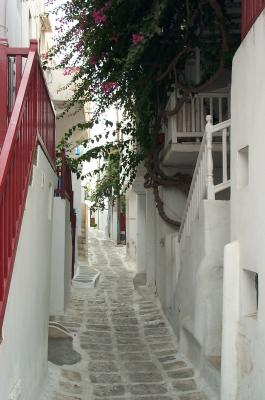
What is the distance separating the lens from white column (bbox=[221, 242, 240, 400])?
4.83m

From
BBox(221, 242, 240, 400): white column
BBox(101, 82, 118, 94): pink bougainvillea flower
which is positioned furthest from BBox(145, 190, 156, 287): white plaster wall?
BBox(221, 242, 240, 400): white column

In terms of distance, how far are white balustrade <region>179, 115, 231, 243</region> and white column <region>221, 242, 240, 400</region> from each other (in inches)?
47.8

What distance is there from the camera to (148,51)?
27.2 feet

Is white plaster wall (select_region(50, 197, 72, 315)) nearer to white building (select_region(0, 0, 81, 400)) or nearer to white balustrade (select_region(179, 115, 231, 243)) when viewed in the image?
white balustrade (select_region(179, 115, 231, 243))

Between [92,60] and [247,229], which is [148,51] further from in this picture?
[247,229]

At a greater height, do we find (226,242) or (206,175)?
(206,175)

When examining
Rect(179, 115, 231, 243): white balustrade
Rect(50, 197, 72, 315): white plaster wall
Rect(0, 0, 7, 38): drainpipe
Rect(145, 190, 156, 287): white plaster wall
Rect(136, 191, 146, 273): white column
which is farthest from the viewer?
Rect(136, 191, 146, 273): white column

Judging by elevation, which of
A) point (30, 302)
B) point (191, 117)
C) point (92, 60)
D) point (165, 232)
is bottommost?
point (30, 302)

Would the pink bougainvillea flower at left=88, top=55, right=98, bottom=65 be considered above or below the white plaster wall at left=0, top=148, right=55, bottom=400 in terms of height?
above

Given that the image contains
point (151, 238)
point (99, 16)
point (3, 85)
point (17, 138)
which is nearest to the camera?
point (17, 138)

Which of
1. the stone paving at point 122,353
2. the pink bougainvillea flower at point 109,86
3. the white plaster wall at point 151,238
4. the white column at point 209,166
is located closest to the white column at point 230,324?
the stone paving at point 122,353

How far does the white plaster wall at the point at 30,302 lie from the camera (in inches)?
134

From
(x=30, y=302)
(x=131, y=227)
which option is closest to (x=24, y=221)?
(x=30, y=302)

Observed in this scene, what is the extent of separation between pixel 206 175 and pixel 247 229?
1.58 metres
